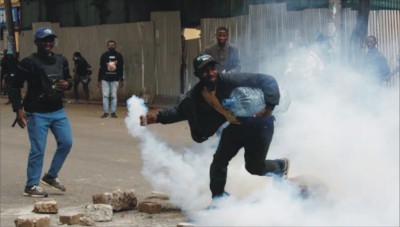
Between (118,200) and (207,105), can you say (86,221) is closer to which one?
(118,200)

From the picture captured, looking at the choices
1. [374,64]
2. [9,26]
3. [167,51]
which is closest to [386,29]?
[374,64]

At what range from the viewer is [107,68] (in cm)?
1506

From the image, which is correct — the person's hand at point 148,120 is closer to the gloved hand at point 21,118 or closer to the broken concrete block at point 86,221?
the broken concrete block at point 86,221

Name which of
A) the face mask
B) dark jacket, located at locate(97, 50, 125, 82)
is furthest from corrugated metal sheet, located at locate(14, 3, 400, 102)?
the face mask

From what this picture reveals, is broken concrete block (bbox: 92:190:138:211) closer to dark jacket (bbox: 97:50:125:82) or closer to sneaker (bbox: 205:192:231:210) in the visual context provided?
sneaker (bbox: 205:192:231:210)

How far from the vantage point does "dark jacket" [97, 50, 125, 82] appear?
49.2 feet

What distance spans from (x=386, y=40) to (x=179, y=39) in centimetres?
620

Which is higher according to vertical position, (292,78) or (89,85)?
(292,78)

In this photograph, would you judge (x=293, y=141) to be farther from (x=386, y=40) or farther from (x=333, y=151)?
(x=386, y=40)

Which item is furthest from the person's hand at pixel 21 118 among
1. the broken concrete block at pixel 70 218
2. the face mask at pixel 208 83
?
the face mask at pixel 208 83

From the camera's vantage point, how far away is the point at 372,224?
557 cm

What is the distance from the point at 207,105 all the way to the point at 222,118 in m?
0.17

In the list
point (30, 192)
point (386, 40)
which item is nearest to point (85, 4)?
point (386, 40)

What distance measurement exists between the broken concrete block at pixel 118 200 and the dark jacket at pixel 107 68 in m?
8.74
